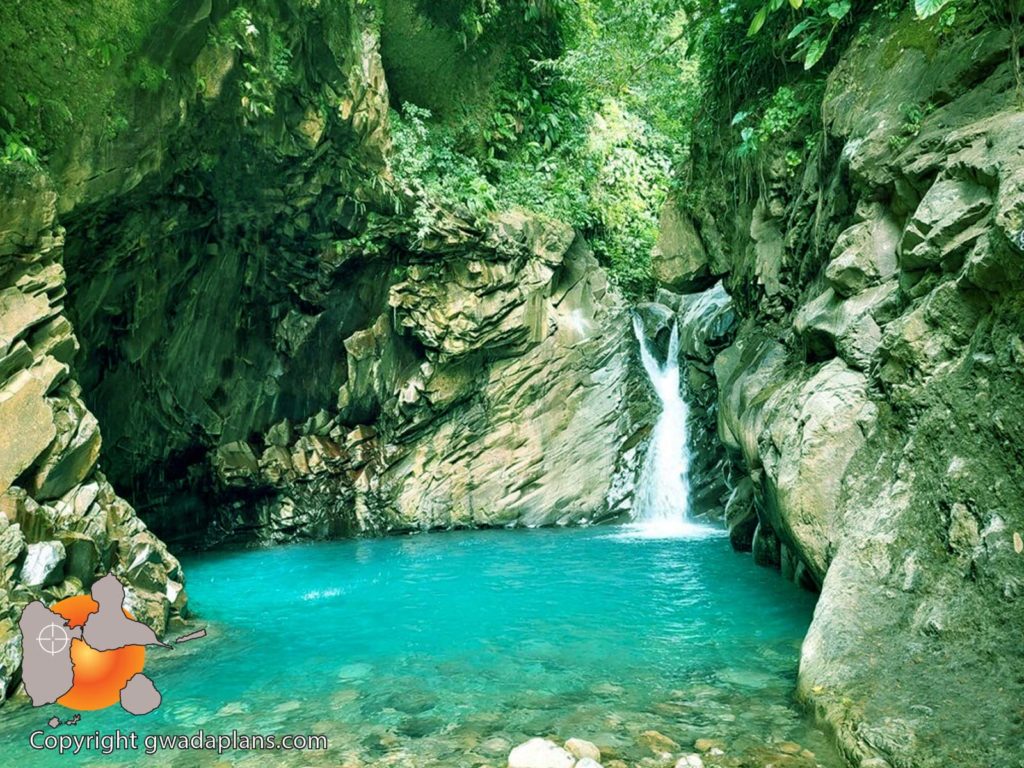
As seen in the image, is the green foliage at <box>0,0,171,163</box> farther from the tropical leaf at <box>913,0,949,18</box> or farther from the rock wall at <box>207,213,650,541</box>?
the tropical leaf at <box>913,0,949,18</box>

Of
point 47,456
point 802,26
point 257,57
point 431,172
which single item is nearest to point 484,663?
point 47,456

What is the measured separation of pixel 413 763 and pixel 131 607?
166 inches

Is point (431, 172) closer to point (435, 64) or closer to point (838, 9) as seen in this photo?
point (435, 64)

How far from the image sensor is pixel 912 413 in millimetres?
5176

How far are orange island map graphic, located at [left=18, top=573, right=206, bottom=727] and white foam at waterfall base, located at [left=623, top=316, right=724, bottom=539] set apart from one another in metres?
10.5

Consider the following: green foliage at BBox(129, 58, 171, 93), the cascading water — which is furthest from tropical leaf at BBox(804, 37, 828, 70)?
the cascading water

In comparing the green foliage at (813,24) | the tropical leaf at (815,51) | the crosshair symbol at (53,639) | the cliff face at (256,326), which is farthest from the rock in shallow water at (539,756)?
the tropical leaf at (815,51)

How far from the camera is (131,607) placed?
7.23 metres

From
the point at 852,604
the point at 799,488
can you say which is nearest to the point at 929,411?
the point at 852,604

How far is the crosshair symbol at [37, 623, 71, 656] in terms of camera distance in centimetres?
555

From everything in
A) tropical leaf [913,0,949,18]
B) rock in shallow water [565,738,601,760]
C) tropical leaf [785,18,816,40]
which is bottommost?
rock in shallow water [565,738,601,760]

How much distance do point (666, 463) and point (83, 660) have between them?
12.7 meters

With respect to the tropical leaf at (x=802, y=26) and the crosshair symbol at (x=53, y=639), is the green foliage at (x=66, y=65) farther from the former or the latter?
the tropical leaf at (x=802, y=26)

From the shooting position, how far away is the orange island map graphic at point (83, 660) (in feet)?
17.7
